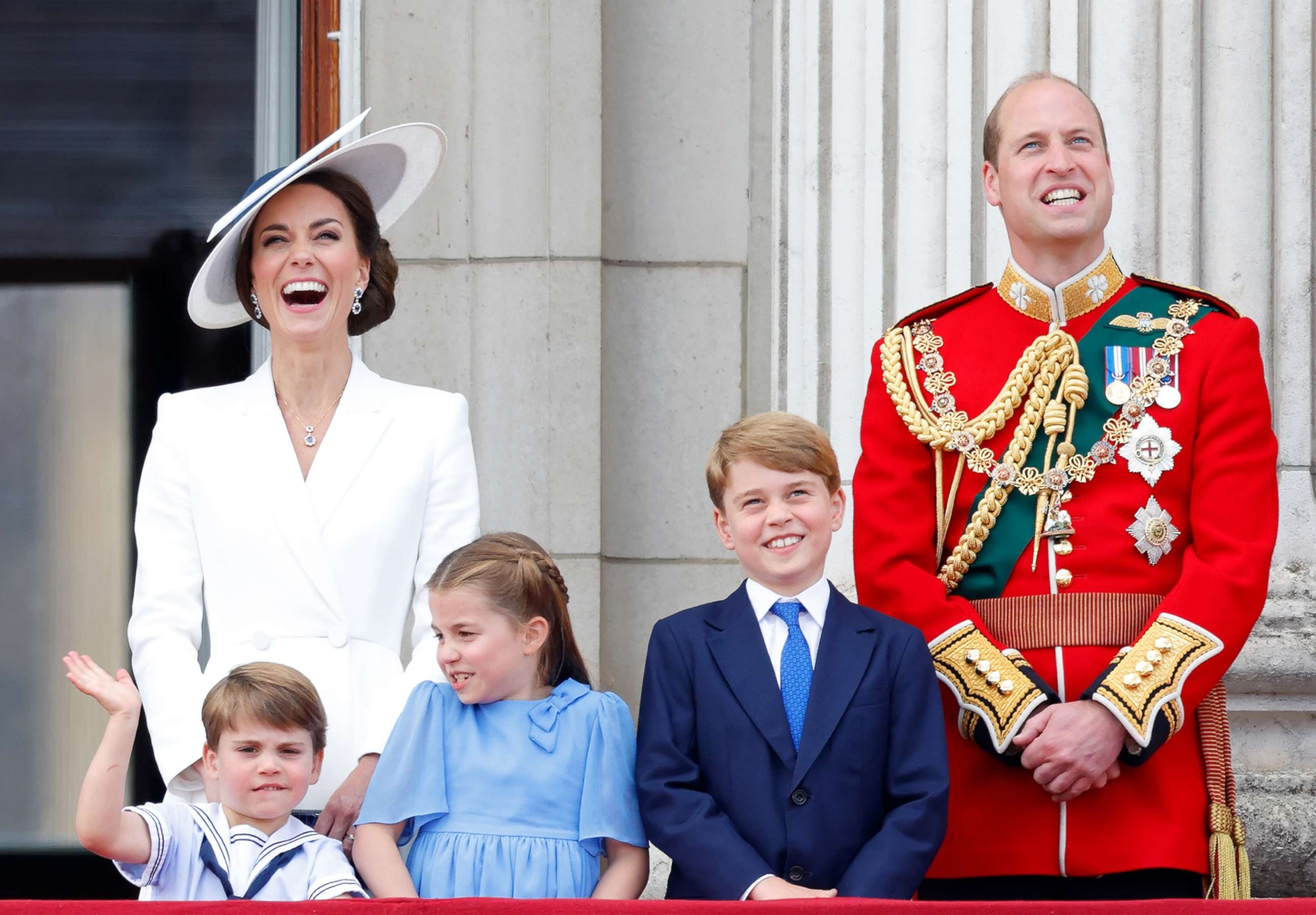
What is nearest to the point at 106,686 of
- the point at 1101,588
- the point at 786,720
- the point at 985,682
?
the point at 786,720

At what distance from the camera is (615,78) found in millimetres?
4840

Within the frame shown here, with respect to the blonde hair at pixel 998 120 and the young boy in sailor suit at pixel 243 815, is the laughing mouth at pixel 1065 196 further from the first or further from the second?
the young boy in sailor suit at pixel 243 815

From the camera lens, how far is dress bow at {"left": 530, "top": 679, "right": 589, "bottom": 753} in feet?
8.95

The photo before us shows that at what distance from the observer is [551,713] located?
9.07ft

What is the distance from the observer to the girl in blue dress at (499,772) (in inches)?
104

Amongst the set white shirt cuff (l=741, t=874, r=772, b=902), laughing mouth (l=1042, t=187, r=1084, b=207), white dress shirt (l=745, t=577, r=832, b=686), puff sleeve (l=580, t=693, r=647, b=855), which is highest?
laughing mouth (l=1042, t=187, r=1084, b=207)

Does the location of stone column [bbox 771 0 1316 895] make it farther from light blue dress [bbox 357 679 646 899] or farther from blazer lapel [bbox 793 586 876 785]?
light blue dress [bbox 357 679 646 899]

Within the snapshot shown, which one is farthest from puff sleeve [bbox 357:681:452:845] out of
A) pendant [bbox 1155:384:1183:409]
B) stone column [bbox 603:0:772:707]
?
stone column [bbox 603:0:772:707]

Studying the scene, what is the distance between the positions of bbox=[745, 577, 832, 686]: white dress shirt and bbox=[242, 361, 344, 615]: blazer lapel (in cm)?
69

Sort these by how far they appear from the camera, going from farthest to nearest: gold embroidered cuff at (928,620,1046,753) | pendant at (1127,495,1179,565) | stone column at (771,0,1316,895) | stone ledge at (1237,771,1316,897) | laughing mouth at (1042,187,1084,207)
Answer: stone column at (771,0,1316,895) → stone ledge at (1237,771,1316,897) → laughing mouth at (1042,187,1084,207) → pendant at (1127,495,1179,565) → gold embroidered cuff at (928,620,1046,753)

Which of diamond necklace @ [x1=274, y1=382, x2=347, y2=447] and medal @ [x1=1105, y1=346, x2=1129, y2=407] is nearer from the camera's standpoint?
medal @ [x1=1105, y1=346, x2=1129, y2=407]

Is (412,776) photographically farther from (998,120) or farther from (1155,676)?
(998,120)

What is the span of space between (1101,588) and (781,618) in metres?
0.52

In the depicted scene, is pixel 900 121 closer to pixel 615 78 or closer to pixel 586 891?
pixel 615 78
